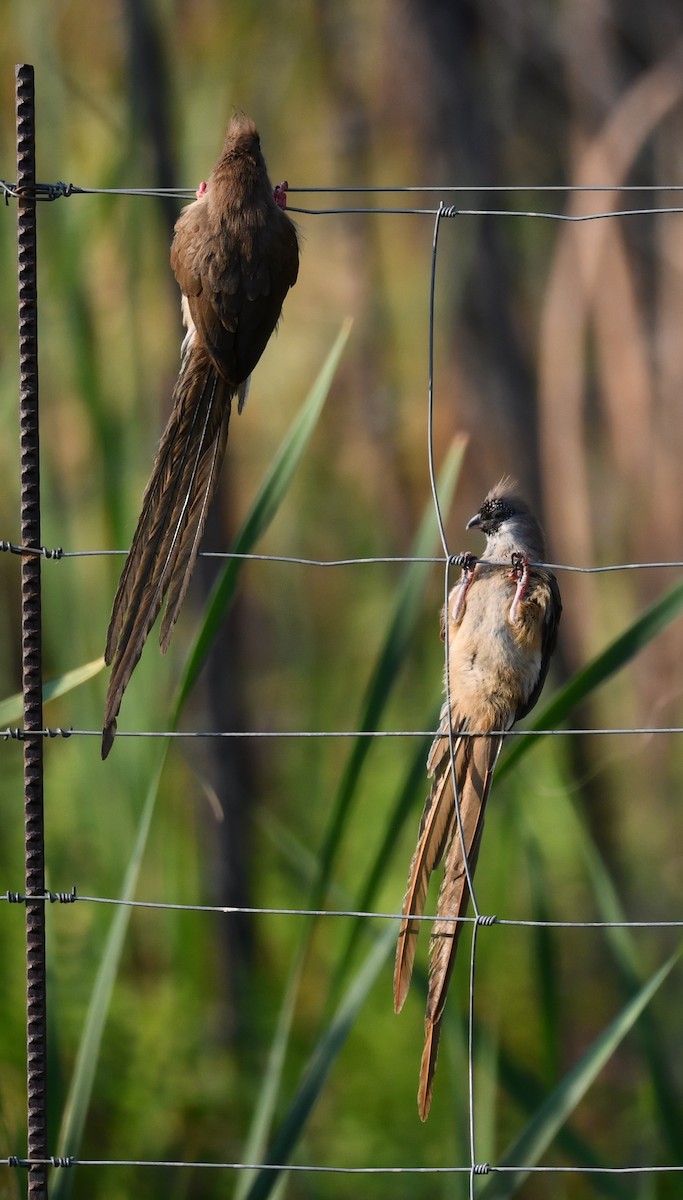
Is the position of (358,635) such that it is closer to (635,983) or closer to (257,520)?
(635,983)

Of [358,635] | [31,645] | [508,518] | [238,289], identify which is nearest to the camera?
[31,645]

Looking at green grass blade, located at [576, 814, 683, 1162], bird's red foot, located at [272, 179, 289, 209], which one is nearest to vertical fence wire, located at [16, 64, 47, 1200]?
bird's red foot, located at [272, 179, 289, 209]

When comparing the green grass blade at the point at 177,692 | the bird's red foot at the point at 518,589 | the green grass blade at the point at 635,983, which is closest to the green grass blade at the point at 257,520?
the green grass blade at the point at 177,692

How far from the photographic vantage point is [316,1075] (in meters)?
1.73

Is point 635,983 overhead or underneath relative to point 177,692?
underneath

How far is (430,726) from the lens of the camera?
1.90 metres

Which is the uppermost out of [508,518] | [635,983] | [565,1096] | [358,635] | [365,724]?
[358,635]

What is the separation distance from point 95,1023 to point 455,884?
504 millimetres

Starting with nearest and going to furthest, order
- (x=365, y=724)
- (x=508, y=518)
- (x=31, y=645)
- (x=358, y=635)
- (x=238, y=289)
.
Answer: (x=31, y=645) < (x=365, y=724) < (x=238, y=289) < (x=508, y=518) < (x=358, y=635)

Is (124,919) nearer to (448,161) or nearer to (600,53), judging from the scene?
(448,161)

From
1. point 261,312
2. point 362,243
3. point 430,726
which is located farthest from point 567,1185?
point 362,243

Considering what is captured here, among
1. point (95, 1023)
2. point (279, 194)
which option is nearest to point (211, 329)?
point (279, 194)

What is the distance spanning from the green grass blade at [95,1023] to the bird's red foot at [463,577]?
42 cm

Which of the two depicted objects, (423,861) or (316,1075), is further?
(316,1075)
